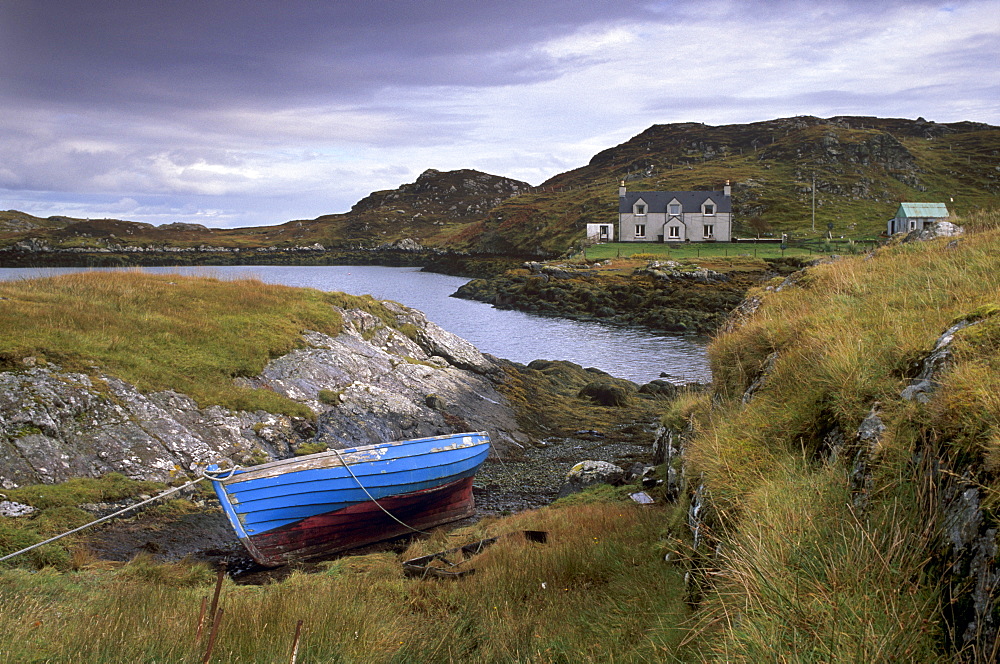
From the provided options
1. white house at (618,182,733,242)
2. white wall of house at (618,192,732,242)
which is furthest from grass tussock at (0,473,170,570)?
white house at (618,182,733,242)

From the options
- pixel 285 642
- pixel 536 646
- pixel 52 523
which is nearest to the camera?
pixel 285 642

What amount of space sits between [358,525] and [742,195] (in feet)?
409

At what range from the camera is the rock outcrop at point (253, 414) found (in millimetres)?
13609

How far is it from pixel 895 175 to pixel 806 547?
168 m

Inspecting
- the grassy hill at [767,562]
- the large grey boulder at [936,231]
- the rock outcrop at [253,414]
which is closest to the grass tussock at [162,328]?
the rock outcrop at [253,414]

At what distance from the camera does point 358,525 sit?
46.0ft

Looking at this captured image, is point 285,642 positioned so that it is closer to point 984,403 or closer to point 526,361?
point 984,403

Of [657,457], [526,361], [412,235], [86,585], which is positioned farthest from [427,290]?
[412,235]

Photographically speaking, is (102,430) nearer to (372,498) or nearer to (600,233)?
(372,498)

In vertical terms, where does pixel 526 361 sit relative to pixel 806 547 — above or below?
below

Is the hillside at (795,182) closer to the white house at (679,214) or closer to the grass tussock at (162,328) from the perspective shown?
the white house at (679,214)

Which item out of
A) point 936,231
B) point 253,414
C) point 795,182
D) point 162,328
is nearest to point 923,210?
point 795,182

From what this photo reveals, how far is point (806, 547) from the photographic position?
166 inches

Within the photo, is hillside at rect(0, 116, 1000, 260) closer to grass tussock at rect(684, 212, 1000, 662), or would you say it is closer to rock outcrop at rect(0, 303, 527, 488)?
rock outcrop at rect(0, 303, 527, 488)
